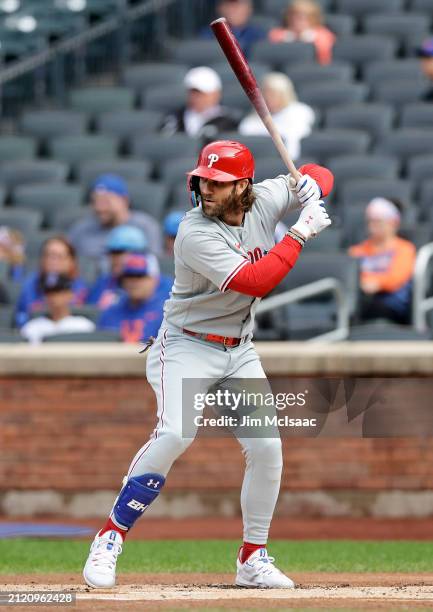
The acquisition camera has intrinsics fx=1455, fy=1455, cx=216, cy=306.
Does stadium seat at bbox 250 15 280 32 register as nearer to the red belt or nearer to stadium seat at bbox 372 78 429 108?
stadium seat at bbox 372 78 429 108

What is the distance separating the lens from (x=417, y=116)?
12094 mm

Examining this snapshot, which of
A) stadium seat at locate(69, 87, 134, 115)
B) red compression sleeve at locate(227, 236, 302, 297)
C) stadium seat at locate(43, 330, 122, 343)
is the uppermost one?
stadium seat at locate(69, 87, 134, 115)

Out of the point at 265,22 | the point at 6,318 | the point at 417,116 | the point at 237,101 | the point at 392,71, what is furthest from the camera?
the point at 265,22

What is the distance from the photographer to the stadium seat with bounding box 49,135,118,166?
12398mm

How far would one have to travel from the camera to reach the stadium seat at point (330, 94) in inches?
492

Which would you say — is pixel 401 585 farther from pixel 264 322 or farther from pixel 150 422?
pixel 264 322

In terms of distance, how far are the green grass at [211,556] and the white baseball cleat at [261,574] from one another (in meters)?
0.91

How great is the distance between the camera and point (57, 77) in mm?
13922

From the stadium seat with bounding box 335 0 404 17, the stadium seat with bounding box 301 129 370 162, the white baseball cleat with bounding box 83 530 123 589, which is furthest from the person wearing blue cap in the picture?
the stadium seat with bounding box 335 0 404 17

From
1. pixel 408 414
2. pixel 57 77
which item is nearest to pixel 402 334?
pixel 408 414

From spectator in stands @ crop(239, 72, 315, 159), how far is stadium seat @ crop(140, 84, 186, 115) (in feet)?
3.62

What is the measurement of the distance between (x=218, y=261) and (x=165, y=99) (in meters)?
7.70

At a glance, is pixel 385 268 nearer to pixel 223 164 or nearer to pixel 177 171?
pixel 177 171

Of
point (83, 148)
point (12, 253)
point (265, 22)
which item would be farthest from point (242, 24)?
point (12, 253)
